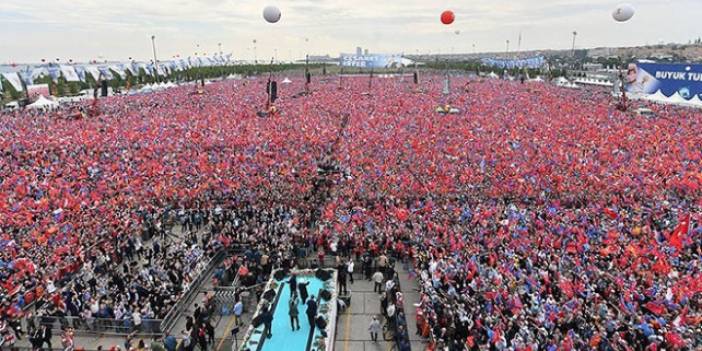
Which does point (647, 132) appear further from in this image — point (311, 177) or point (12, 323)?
point (12, 323)

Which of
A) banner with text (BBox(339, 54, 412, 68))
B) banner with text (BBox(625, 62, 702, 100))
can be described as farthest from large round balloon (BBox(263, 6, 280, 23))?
banner with text (BBox(339, 54, 412, 68))

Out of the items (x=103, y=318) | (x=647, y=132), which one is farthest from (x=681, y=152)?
(x=103, y=318)

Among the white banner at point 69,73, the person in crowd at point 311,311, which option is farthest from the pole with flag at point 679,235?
the white banner at point 69,73

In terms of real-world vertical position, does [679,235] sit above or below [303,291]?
above

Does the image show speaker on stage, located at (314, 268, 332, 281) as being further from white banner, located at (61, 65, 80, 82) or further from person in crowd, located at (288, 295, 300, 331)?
white banner, located at (61, 65, 80, 82)

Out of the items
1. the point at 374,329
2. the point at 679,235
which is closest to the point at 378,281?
the point at 374,329

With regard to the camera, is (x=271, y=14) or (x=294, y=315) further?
(x=271, y=14)

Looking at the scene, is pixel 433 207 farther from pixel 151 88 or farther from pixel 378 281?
pixel 151 88
